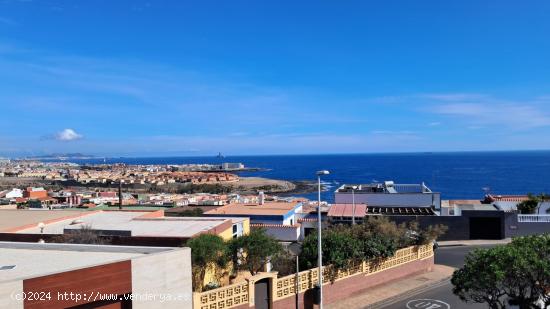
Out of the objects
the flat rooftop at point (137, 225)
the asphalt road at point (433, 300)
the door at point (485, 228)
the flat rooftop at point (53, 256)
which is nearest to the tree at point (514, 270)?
the asphalt road at point (433, 300)

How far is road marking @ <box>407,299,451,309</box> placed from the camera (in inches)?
739

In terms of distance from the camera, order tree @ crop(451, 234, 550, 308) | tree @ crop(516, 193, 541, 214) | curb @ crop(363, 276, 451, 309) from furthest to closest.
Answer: tree @ crop(516, 193, 541, 214) < curb @ crop(363, 276, 451, 309) < tree @ crop(451, 234, 550, 308)

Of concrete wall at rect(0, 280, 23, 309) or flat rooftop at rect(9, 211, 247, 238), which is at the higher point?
concrete wall at rect(0, 280, 23, 309)

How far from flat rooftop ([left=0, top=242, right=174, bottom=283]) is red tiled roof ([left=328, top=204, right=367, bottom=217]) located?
74.5 ft

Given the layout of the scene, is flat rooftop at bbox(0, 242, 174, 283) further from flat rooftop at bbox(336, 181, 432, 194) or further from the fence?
flat rooftop at bbox(336, 181, 432, 194)

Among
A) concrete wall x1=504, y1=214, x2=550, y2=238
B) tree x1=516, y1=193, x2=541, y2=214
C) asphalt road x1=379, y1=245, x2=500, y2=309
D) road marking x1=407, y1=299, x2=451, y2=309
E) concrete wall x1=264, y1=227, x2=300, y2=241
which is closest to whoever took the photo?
road marking x1=407, y1=299, x2=451, y2=309

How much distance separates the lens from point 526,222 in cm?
3506

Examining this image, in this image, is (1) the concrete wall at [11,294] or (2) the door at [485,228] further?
(2) the door at [485,228]

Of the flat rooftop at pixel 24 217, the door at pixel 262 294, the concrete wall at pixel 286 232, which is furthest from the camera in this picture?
the concrete wall at pixel 286 232

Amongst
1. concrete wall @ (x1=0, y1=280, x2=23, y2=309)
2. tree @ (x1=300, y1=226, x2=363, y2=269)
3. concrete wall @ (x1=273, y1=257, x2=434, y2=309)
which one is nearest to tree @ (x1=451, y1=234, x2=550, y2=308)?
concrete wall @ (x1=273, y1=257, x2=434, y2=309)

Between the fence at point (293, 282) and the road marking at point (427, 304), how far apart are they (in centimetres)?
230

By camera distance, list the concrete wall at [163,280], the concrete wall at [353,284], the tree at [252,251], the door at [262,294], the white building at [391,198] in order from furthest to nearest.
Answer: the white building at [391,198]
the tree at [252,251]
the concrete wall at [353,284]
the door at [262,294]
the concrete wall at [163,280]

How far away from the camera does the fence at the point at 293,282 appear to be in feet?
47.0

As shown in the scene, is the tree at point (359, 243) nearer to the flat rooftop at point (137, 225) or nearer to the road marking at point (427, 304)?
the road marking at point (427, 304)
